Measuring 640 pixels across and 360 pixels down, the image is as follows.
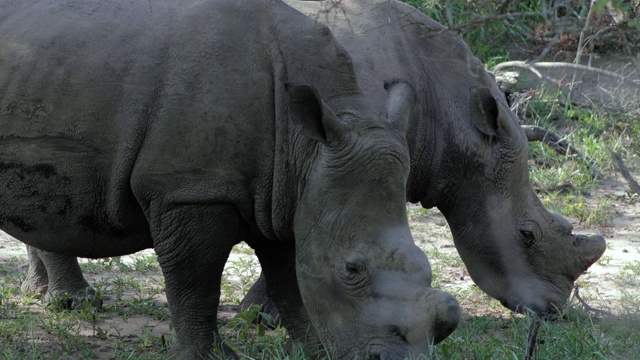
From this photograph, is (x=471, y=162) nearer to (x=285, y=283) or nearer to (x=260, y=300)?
(x=285, y=283)

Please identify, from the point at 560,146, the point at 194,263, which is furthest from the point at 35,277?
the point at 560,146

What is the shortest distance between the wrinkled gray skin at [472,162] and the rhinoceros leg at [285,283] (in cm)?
89

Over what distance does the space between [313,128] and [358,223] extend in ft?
1.64

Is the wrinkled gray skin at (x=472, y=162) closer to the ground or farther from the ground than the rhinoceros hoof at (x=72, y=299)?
farther from the ground

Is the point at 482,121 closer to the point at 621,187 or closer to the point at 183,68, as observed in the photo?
the point at 183,68

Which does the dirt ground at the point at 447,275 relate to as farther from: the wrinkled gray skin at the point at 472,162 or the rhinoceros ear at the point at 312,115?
the rhinoceros ear at the point at 312,115

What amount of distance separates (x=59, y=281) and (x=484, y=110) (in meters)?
2.97

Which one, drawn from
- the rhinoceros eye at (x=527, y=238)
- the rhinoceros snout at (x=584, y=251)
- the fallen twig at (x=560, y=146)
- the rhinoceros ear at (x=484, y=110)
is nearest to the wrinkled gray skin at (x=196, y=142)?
the rhinoceros ear at (x=484, y=110)

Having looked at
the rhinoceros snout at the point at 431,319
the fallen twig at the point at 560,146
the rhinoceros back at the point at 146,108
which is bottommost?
the fallen twig at the point at 560,146

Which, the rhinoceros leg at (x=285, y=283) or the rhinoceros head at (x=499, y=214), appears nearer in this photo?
the rhinoceros leg at (x=285, y=283)

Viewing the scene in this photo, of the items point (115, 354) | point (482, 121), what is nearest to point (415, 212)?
point (482, 121)

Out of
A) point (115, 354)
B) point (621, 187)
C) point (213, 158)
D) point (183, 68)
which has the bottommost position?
point (621, 187)

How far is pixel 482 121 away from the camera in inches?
241

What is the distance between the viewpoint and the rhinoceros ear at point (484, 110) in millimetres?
6059
